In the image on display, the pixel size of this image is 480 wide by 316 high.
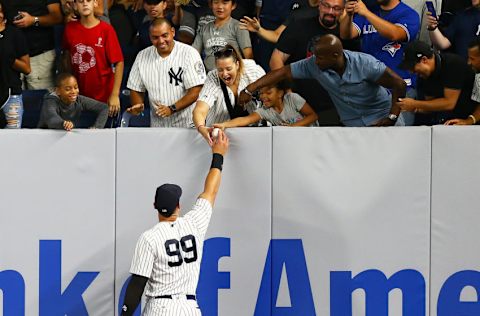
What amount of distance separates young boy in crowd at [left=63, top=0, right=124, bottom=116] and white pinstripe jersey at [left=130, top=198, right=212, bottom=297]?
7.72ft

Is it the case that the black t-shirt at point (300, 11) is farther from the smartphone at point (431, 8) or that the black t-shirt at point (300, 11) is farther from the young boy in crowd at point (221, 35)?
the smartphone at point (431, 8)

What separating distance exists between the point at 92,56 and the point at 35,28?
0.87m

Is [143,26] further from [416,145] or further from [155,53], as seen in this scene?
[416,145]

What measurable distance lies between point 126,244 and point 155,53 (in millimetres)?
1890

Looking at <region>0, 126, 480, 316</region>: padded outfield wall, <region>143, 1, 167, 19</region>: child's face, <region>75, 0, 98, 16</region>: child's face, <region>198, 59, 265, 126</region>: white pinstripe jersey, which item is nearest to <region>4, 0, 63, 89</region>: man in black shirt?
<region>75, 0, 98, 16</region>: child's face

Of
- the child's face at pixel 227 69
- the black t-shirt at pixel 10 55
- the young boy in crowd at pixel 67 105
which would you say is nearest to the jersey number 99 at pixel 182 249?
the child's face at pixel 227 69

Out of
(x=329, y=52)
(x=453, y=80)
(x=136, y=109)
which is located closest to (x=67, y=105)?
(x=136, y=109)

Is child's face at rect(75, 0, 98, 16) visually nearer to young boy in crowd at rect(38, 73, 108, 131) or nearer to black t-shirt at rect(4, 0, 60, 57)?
black t-shirt at rect(4, 0, 60, 57)

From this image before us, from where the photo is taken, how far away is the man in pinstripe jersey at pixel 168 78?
10453 mm

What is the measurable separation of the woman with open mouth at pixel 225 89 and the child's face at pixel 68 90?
109cm

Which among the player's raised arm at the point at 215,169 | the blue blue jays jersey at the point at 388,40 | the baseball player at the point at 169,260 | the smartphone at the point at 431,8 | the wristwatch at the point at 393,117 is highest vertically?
the smartphone at the point at 431,8

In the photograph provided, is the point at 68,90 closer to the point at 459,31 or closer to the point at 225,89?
the point at 225,89

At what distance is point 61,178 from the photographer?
387 inches

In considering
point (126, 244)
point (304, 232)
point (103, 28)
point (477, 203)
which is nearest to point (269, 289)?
point (304, 232)
